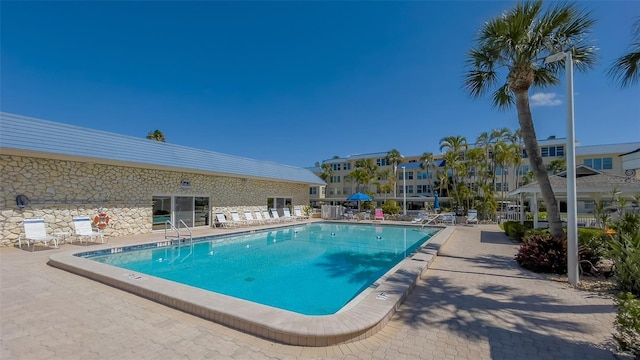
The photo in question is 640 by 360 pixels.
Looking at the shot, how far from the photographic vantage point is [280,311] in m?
4.65

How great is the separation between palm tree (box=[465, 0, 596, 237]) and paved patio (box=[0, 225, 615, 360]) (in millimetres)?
3943

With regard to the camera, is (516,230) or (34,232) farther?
(516,230)

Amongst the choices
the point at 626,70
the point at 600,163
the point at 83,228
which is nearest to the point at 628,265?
the point at 626,70

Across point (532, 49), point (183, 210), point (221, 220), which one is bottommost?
point (221, 220)

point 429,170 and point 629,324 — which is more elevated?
point 429,170

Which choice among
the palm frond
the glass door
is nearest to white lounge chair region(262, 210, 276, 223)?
the glass door

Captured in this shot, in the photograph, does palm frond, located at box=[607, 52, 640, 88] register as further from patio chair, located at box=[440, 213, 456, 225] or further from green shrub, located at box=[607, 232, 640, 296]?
patio chair, located at box=[440, 213, 456, 225]

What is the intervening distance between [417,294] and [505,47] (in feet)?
25.6

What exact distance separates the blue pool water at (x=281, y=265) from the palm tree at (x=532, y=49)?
18.5ft

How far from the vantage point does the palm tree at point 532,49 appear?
7.95 meters

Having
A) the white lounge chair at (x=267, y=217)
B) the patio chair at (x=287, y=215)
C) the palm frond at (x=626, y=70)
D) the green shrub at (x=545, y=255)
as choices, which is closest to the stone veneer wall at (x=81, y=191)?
the white lounge chair at (x=267, y=217)

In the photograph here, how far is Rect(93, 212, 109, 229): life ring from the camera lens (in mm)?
12609

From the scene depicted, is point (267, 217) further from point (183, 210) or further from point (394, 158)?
point (394, 158)

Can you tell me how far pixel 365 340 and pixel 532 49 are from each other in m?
9.25
